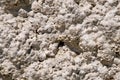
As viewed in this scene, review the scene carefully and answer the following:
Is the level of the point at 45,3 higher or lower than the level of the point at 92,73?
higher

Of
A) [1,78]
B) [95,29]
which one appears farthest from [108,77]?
[1,78]

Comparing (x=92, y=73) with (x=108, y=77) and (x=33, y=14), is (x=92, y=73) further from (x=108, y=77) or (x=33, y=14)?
(x=33, y=14)

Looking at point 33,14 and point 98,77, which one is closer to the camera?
point 98,77

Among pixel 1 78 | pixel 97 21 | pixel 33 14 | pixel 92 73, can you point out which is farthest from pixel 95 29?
pixel 1 78

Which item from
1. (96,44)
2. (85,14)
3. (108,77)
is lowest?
(108,77)

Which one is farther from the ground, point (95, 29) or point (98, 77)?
point (95, 29)

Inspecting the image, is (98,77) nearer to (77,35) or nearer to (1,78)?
(77,35)
